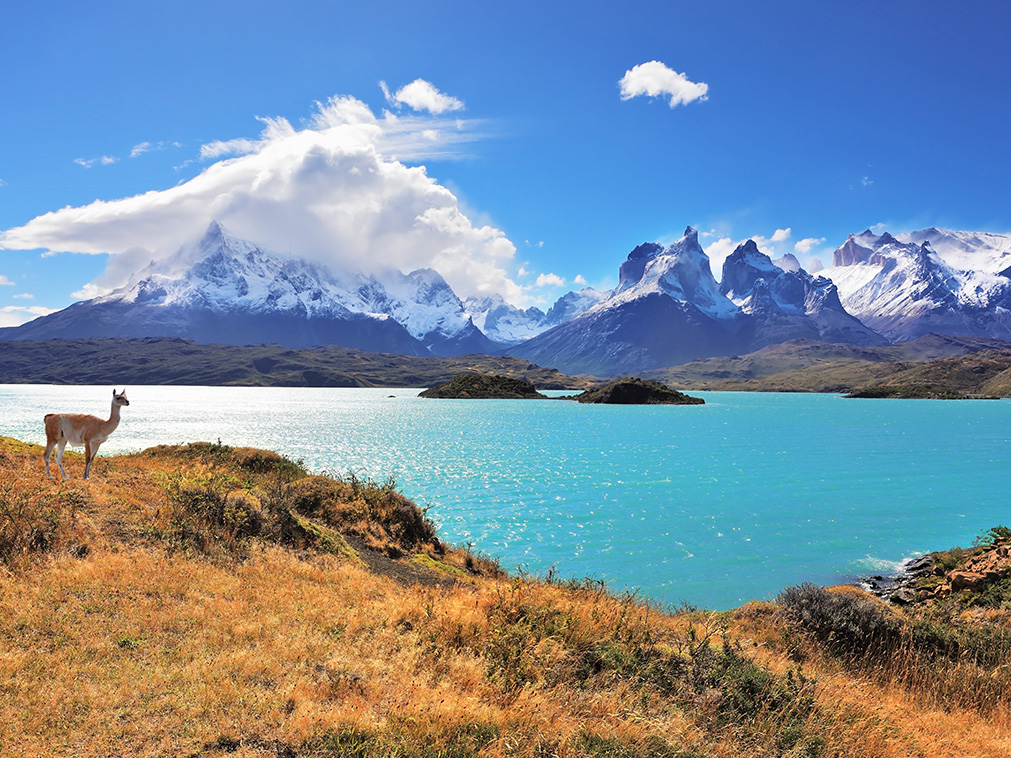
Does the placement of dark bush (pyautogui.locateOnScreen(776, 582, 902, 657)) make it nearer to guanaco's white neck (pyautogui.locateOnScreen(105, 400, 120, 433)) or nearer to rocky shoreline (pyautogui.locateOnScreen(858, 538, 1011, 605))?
rocky shoreline (pyautogui.locateOnScreen(858, 538, 1011, 605))

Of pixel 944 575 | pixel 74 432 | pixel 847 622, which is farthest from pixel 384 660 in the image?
pixel 944 575

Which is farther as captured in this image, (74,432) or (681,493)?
(681,493)

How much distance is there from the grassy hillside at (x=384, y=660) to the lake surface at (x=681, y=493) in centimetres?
986

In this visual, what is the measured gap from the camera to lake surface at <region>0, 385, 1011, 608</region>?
2658cm

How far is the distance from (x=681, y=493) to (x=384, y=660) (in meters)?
38.2

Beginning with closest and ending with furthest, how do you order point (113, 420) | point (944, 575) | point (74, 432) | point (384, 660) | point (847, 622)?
1. point (384, 660)
2. point (847, 622)
3. point (74, 432)
4. point (113, 420)
5. point (944, 575)

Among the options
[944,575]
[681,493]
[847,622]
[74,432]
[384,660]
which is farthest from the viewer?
[681,493]

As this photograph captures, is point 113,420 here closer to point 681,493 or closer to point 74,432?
point 74,432

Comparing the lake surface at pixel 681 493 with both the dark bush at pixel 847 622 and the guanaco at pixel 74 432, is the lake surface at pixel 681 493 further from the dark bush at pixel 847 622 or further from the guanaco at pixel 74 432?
the guanaco at pixel 74 432

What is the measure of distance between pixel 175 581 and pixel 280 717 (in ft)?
18.8

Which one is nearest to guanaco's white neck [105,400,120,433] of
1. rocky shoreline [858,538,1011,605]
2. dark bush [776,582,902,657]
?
dark bush [776,582,902,657]

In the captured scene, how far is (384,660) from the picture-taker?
888 cm

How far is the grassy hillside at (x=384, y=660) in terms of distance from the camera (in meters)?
6.98

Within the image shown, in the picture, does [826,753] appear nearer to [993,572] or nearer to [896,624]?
[896,624]
